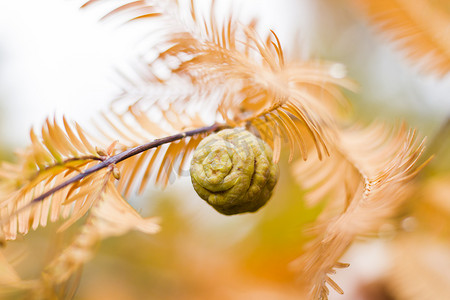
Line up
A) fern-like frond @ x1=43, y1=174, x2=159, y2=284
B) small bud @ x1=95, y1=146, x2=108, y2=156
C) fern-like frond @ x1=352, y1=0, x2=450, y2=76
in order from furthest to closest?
fern-like frond @ x1=352, y1=0, x2=450, y2=76 < small bud @ x1=95, y1=146, x2=108, y2=156 < fern-like frond @ x1=43, y1=174, x2=159, y2=284

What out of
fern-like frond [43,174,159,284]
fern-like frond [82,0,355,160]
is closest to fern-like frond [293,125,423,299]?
fern-like frond [82,0,355,160]

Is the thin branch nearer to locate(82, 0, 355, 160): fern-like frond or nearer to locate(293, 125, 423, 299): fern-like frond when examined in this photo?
locate(82, 0, 355, 160): fern-like frond

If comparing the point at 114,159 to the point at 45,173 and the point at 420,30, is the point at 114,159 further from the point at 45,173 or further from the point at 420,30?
the point at 420,30

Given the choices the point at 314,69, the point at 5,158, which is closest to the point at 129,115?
the point at 314,69

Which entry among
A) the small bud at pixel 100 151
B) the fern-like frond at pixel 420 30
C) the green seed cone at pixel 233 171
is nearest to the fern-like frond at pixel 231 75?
the green seed cone at pixel 233 171

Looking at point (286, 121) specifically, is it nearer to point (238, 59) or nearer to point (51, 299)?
point (238, 59)
